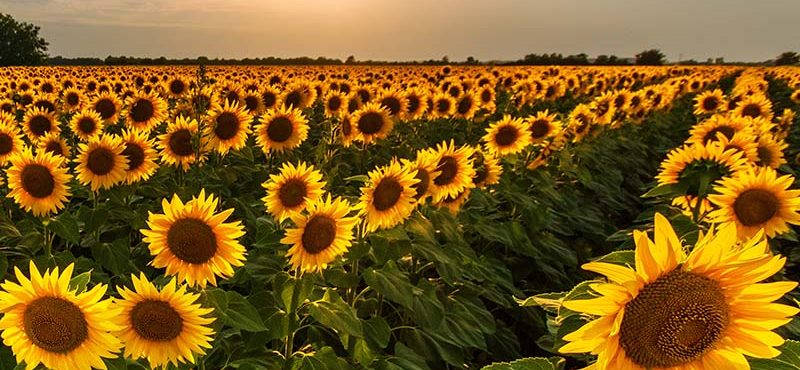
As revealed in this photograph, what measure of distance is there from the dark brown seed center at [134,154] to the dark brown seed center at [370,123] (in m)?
2.98

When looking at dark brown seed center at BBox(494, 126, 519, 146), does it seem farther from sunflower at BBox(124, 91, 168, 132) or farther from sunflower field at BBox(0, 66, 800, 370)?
sunflower at BBox(124, 91, 168, 132)

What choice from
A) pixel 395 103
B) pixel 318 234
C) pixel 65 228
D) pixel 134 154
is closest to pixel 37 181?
pixel 65 228

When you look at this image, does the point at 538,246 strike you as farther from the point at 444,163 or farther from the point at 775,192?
the point at 775,192

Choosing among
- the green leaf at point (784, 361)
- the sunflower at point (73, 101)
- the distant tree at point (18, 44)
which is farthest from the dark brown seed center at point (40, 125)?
the distant tree at point (18, 44)

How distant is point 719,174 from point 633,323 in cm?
293

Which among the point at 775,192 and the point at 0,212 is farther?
the point at 0,212

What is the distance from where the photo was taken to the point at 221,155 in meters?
7.51

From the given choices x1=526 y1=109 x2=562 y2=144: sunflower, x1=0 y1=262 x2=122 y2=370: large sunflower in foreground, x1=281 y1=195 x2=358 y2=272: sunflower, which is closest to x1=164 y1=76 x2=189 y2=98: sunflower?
x1=526 y1=109 x2=562 y2=144: sunflower

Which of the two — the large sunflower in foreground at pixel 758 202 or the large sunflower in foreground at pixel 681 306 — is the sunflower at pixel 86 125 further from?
the large sunflower in foreground at pixel 681 306

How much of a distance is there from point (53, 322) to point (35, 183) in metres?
2.99

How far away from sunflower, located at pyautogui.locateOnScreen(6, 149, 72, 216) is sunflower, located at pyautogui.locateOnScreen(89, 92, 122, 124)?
184 inches

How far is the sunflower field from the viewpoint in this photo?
1765 mm

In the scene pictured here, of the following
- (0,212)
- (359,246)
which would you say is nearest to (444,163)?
(359,246)

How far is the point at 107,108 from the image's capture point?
374 inches
